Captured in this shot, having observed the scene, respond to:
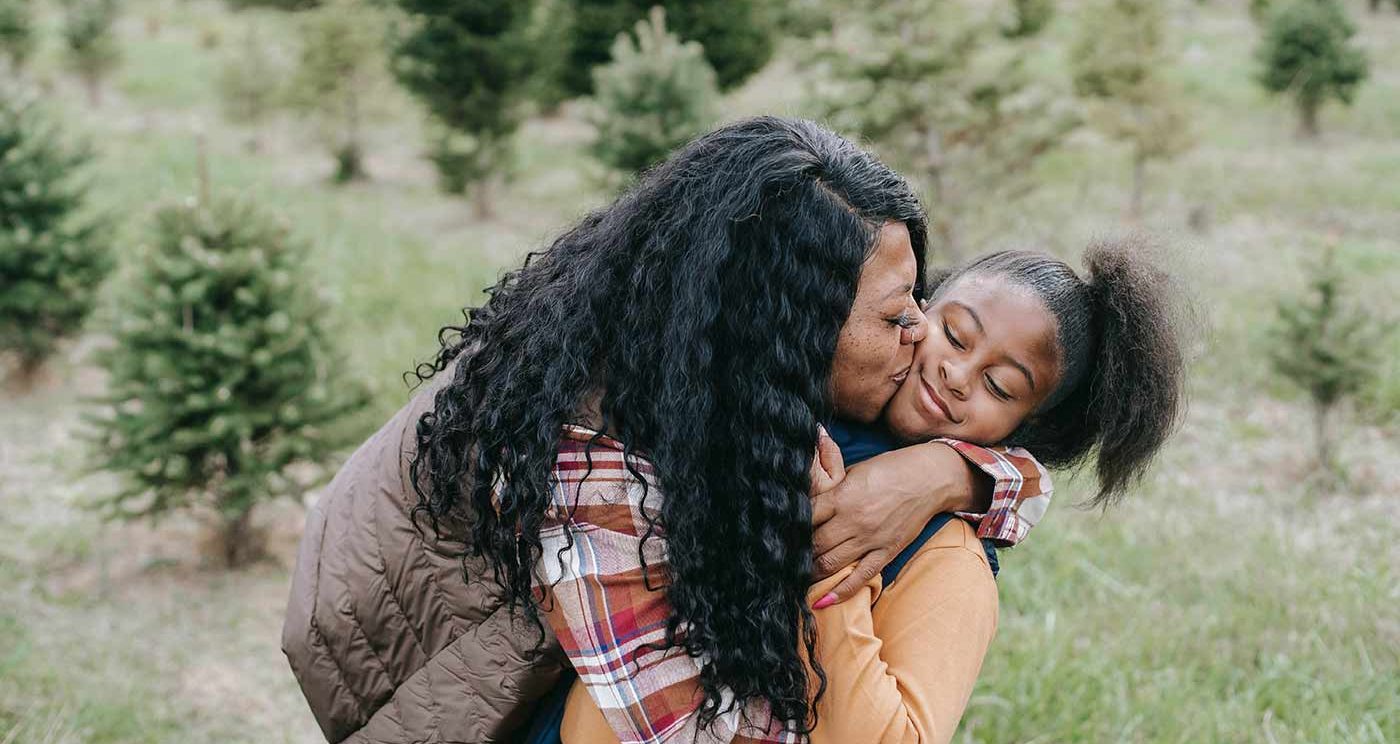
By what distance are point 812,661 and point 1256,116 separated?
46.8ft

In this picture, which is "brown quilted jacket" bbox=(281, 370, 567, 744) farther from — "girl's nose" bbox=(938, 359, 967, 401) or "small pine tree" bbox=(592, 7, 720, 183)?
"small pine tree" bbox=(592, 7, 720, 183)

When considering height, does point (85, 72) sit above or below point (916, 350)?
below

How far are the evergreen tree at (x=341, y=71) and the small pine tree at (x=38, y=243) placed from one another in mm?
5128

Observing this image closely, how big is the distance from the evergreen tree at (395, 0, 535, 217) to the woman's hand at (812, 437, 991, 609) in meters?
8.99

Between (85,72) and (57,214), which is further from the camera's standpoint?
(85,72)

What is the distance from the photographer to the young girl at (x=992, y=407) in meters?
1.71

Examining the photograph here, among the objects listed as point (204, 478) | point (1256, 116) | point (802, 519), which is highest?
point (802, 519)

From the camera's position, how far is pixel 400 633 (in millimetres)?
1952

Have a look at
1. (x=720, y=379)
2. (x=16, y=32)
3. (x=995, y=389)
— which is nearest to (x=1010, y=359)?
(x=995, y=389)

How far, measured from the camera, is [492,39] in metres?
10.3

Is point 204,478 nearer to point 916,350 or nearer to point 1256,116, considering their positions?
point 916,350

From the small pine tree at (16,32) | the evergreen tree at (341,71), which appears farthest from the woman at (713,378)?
the small pine tree at (16,32)

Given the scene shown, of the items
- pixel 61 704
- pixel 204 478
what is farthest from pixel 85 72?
pixel 61 704

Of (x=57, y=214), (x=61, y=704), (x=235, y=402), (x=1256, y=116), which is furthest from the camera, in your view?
(x=1256, y=116)
